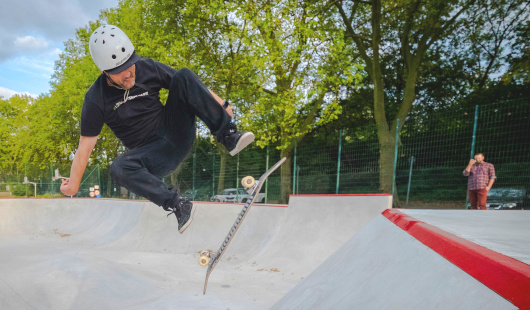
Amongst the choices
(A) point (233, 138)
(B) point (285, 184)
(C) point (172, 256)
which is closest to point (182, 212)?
(A) point (233, 138)

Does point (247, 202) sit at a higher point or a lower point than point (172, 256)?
higher

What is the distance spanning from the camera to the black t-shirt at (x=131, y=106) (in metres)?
3.15

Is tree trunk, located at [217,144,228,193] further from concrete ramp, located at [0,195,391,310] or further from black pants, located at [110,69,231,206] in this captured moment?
black pants, located at [110,69,231,206]

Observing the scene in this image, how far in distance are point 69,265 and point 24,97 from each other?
55.7 metres

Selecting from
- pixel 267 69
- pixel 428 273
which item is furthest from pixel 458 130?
pixel 428 273

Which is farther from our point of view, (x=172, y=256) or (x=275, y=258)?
(x=172, y=256)

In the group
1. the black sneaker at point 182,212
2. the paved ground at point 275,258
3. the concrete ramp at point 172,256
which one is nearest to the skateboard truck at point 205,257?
the black sneaker at point 182,212

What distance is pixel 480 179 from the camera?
8.13 m

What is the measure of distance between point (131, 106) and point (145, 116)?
0.52 ft

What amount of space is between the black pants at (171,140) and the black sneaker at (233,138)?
0.19 feet

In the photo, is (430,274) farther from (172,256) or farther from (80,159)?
(172,256)

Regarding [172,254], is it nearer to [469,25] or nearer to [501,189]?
[501,189]

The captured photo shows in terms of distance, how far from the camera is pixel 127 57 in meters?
2.99

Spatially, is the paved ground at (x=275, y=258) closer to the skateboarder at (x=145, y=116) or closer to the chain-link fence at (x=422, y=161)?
the skateboarder at (x=145, y=116)
